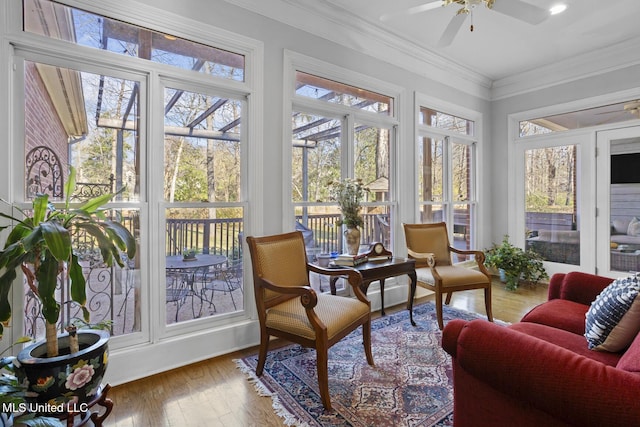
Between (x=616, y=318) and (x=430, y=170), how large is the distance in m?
3.12

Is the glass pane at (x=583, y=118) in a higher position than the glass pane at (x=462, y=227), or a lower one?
higher

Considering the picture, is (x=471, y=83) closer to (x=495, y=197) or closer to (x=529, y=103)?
(x=529, y=103)

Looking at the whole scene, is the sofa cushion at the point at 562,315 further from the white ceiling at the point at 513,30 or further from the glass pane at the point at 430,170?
the white ceiling at the point at 513,30

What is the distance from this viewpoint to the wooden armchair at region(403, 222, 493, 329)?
3.02 m

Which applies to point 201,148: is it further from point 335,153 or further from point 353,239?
point 353,239

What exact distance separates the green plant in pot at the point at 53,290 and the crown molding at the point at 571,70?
531 centimetres

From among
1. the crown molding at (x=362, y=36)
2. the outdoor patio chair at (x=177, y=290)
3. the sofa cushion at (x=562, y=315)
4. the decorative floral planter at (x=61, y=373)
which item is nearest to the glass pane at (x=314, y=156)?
the crown molding at (x=362, y=36)

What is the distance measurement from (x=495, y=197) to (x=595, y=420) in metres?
4.70

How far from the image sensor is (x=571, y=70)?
4.30 metres

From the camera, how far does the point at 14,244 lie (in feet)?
5.05

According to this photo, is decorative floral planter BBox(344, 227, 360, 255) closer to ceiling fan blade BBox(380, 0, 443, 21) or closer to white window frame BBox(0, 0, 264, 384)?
white window frame BBox(0, 0, 264, 384)

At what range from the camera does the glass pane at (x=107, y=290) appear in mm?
2129

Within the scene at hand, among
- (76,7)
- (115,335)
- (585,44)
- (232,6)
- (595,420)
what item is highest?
(585,44)

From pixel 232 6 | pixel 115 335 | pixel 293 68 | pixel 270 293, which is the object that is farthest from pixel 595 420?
pixel 232 6
